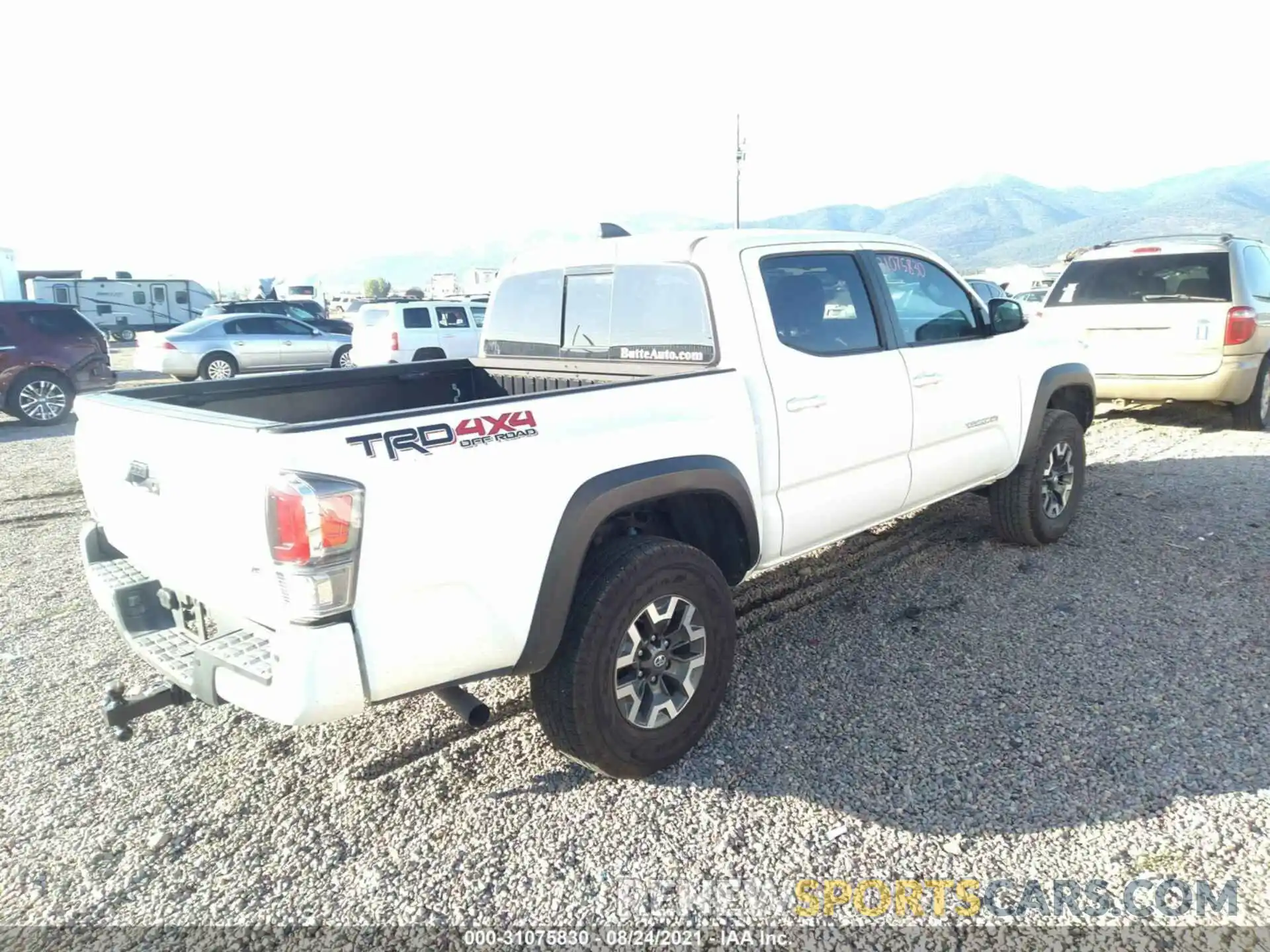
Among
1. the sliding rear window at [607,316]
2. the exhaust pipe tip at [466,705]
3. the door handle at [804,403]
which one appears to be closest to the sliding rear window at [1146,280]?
the door handle at [804,403]

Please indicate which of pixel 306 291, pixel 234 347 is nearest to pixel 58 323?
pixel 234 347

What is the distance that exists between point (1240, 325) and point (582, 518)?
7784mm

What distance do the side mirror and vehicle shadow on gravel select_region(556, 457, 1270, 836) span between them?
4.60 feet

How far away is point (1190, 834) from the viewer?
8.74ft

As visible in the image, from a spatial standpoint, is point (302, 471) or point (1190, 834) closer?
point (302, 471)

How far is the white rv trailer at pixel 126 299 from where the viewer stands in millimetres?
33281

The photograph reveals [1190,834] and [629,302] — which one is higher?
[629,302]

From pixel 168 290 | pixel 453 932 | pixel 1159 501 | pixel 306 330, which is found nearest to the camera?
pixel 453 932

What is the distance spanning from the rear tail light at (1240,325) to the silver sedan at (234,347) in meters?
14.0

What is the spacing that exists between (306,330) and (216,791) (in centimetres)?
1716

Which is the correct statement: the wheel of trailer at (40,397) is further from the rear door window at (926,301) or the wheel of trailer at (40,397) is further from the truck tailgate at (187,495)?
the rear door window at (926,301)

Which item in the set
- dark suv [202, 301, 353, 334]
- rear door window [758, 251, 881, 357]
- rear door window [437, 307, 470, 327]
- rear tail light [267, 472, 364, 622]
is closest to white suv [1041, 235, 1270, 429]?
rear door window [758, 251, 881, 357]

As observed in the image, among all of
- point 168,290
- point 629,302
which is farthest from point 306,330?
point 168,290

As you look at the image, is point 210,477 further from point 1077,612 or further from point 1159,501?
point 1159,501
